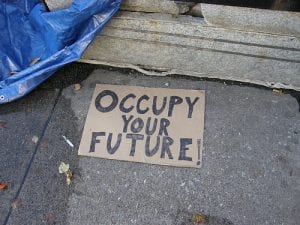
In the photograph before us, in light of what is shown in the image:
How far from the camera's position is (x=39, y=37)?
8.73 ft

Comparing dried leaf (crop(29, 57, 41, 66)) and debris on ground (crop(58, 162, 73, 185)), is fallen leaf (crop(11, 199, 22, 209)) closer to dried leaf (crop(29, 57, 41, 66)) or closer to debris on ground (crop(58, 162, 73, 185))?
debris on ground (crop(58, 162, 73, 185))

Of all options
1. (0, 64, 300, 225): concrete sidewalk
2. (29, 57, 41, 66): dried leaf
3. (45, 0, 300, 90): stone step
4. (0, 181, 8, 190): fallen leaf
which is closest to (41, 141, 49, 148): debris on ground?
(0, 64, 300, 225): concrete sidewalk

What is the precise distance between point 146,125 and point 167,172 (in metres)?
0.40

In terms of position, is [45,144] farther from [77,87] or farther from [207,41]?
[207,41]

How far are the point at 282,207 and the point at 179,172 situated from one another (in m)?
0.70

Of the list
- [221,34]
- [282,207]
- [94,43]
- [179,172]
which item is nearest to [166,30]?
[221,34]

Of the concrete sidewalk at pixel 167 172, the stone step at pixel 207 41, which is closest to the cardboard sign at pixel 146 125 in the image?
the concrete sidewalk at pixel 167 172

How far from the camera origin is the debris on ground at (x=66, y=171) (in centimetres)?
228

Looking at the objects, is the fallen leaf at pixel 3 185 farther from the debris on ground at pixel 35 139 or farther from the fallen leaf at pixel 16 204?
the debris on ground at pixel 35 139

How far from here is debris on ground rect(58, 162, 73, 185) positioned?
7.46 feet

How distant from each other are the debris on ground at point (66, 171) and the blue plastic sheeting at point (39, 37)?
2.31ft

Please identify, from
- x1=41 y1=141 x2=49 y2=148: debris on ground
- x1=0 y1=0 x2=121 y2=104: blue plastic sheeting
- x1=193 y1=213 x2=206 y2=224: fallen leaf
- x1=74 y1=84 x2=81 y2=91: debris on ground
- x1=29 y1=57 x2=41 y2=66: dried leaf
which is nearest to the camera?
x1=193 y1=213 x2=206 y2=224: fallen leaf

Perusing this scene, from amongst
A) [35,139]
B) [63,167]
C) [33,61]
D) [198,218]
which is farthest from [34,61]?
[198,218]

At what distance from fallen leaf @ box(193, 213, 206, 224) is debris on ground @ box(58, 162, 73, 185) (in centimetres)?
90
